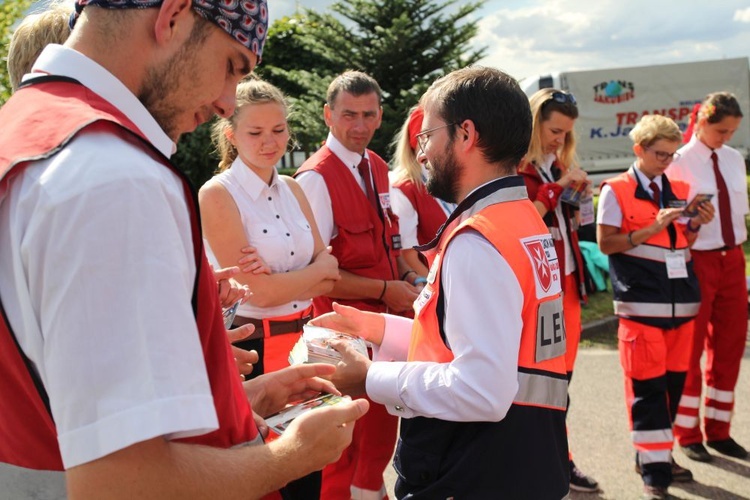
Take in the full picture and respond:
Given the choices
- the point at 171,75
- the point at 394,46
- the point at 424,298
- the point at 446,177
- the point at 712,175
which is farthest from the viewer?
the point at 394,46

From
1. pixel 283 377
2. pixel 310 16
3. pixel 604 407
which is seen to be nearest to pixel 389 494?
pixel 604 407

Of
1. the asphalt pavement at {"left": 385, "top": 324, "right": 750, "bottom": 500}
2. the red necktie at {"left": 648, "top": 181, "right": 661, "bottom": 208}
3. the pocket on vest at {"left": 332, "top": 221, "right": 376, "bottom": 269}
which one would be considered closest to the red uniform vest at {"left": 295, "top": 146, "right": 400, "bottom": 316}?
the pocket on vest at {"left": 332, "top": 221, "right": 376, "bottom": 269}

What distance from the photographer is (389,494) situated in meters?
4.30

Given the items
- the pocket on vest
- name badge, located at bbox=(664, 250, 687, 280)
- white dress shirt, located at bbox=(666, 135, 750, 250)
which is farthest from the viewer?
white dress shirt, located at bbox=(666, 135, 750, 250)

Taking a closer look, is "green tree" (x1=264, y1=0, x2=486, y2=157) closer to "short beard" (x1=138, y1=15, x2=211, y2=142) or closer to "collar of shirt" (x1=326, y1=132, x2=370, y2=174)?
"collar of shirt" (x1=326, y1=132, x2=370, y2=174)

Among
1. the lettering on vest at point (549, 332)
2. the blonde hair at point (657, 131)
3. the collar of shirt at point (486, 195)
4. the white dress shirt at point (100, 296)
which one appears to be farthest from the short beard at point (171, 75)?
the blonde hair at point (657, 131)

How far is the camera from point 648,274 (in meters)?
4.34

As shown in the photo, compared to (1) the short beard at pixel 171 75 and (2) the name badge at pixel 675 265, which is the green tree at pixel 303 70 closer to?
(2) the name badge at pixel 675 265

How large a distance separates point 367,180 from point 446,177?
6.14ft

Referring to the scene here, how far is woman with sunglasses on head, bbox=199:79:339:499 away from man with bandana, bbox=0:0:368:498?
2024 millimetres

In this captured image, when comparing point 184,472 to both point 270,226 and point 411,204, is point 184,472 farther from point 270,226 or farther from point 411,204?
point 411,204

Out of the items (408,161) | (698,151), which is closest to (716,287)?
(698,151)

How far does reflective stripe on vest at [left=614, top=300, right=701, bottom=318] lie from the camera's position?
13.9 feet

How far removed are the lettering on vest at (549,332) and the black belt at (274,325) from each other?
1.64 meters
